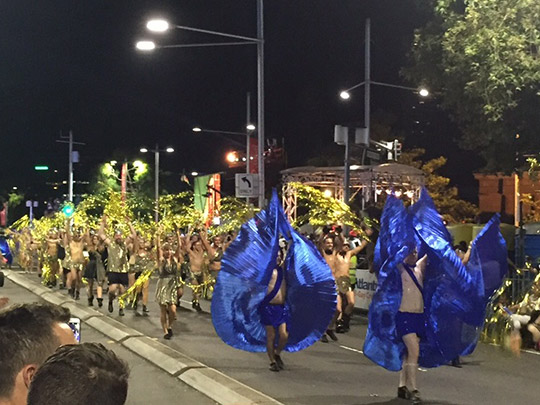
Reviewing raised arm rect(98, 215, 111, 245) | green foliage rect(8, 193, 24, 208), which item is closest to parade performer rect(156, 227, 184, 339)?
raised arm rect(98, 215, 111, 245)

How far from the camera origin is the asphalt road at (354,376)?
8281 millimetres

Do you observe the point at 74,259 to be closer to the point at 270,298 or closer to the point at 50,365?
the point at 270,298

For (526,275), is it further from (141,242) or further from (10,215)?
(10,215)

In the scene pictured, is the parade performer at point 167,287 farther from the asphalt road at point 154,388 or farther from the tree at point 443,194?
the tree at point 443,194

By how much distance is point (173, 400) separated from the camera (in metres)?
8.18

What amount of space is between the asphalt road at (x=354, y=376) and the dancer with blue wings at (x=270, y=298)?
42 cm

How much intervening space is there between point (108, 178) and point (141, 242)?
40631 millimetres

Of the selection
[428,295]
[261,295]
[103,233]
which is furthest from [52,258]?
[428,295]

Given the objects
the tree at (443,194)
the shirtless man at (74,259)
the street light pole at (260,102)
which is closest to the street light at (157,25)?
the street light pole at (260,102)

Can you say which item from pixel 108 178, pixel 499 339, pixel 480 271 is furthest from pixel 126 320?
pixel 108 178

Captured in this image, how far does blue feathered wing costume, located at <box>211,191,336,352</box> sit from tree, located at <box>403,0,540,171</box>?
23.4 ft

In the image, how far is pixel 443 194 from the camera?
3838 cm

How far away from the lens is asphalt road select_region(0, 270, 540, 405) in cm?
828

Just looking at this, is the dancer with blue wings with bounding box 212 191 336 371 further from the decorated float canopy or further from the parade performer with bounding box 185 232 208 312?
the decorated float canopy
